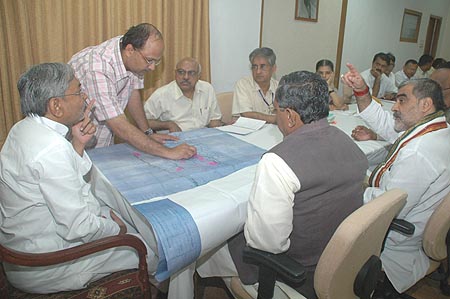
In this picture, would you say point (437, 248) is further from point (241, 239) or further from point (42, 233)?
point (42, 233)

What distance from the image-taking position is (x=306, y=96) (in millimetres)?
1227

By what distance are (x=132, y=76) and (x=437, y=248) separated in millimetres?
1986

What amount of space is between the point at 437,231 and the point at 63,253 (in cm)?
155

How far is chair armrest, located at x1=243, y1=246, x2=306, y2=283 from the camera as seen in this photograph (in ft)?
3.70

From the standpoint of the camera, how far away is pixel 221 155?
1843 mm

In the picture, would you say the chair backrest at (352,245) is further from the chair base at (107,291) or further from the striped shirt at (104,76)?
the striped shirt at (104,76)

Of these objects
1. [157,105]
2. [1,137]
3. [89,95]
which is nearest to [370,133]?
[157,105]

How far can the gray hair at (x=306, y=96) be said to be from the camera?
1229 millimetres

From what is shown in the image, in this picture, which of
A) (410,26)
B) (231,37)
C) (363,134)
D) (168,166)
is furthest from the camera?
(410,26)

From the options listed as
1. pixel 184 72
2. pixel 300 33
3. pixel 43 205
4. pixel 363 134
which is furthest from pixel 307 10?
pixel 43 205

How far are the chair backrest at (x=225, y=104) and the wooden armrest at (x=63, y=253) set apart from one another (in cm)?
214

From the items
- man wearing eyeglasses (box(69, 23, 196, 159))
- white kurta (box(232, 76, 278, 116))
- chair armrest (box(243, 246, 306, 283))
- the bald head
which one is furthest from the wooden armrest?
the bald head

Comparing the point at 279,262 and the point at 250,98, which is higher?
the point at 250,98

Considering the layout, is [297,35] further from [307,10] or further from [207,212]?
[207,212]
